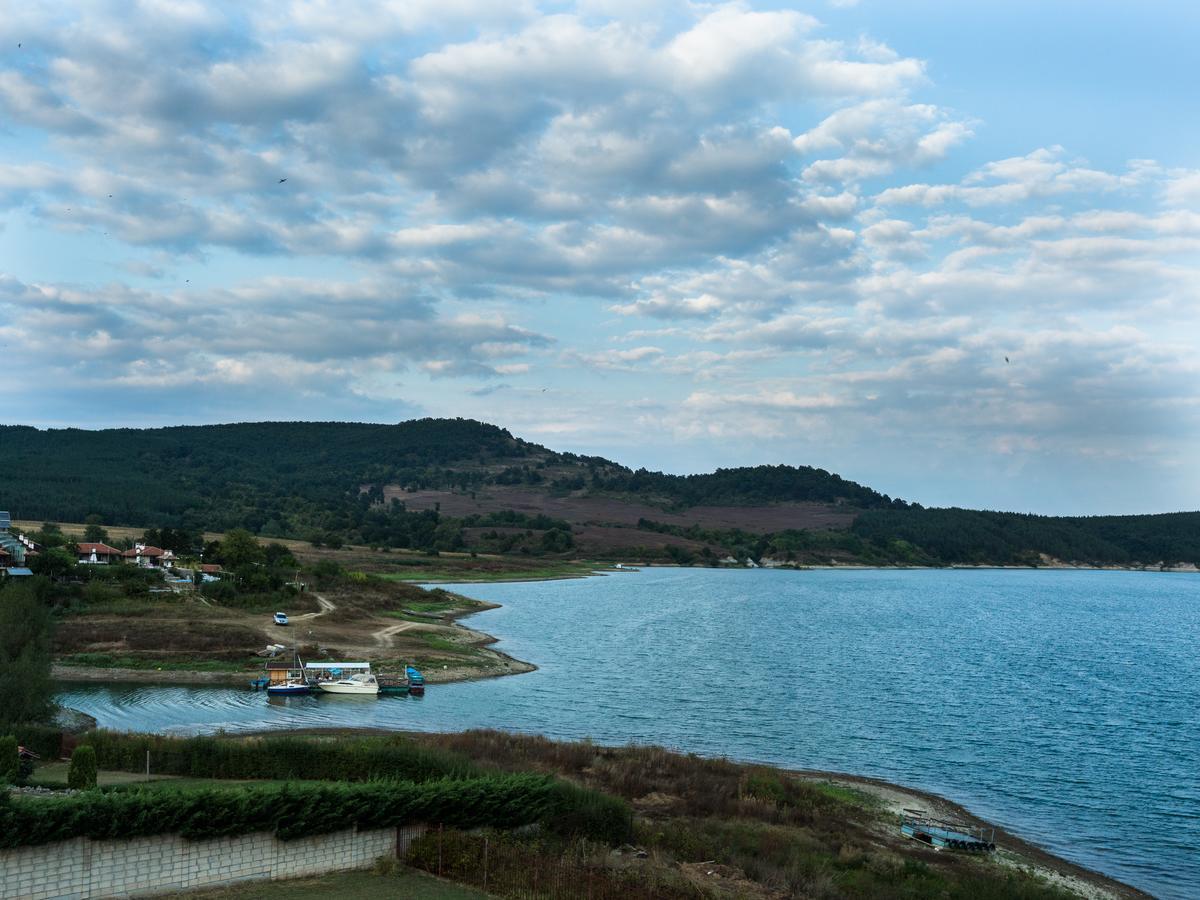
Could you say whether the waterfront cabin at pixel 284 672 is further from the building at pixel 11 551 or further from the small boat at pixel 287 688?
the building at pixel 11 551

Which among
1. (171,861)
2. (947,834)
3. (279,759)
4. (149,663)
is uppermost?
(171,861)

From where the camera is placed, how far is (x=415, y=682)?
71.4 metres

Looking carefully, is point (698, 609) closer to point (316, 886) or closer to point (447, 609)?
point (447, 609)

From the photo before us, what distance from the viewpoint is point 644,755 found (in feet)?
150

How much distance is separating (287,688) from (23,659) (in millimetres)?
22918

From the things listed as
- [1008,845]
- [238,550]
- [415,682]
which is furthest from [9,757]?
[238,550]

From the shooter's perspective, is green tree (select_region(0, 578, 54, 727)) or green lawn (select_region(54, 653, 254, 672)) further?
green lawn (select_region(54, 653, 254, 672))

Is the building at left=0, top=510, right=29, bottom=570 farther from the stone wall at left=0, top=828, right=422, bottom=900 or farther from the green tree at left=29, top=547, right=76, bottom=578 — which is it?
the stone wall at left=0, top=828, right=422, bottom=900

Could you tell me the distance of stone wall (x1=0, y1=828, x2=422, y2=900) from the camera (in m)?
22.1

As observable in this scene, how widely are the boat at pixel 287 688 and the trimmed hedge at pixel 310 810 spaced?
42.3m

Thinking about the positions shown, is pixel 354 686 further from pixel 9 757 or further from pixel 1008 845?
pixel 1008 845

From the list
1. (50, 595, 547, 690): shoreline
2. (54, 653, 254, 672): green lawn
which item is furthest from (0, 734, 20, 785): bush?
(54, 653, 254, 672): green lawn

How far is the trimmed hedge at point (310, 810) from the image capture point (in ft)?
73.4

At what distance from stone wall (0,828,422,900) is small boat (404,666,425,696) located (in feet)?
146
